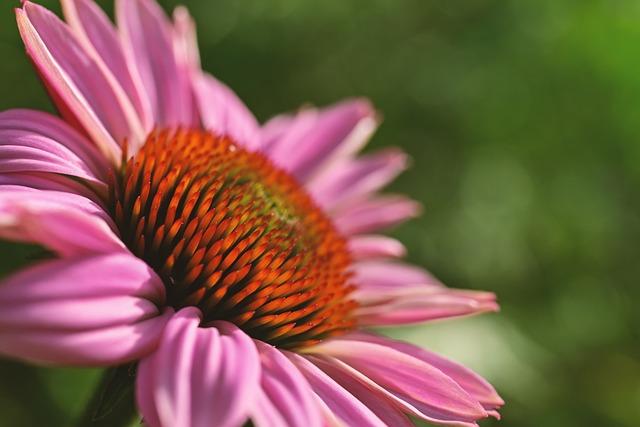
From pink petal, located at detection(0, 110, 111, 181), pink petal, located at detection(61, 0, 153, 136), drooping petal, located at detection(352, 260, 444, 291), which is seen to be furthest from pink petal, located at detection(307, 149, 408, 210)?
pink petal, located at detection(0, 110, 111, 181)

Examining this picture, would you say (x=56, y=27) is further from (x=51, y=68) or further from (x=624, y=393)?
(x=624, y=393)

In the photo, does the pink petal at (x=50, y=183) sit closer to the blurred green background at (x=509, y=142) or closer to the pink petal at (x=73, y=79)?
the pink petal at (x=73, y=79)

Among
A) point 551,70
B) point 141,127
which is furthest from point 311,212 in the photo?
point 551,70

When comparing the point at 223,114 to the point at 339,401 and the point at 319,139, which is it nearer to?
the point at 319,139

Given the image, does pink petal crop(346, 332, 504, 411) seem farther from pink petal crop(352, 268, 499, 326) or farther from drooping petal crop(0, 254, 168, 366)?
drooping petal crop(0, 254, 168, 366)

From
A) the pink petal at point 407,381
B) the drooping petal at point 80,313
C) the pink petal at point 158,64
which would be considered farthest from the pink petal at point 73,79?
the pink petal at point 407,381

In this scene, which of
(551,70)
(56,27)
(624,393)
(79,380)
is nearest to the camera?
(56,27)
